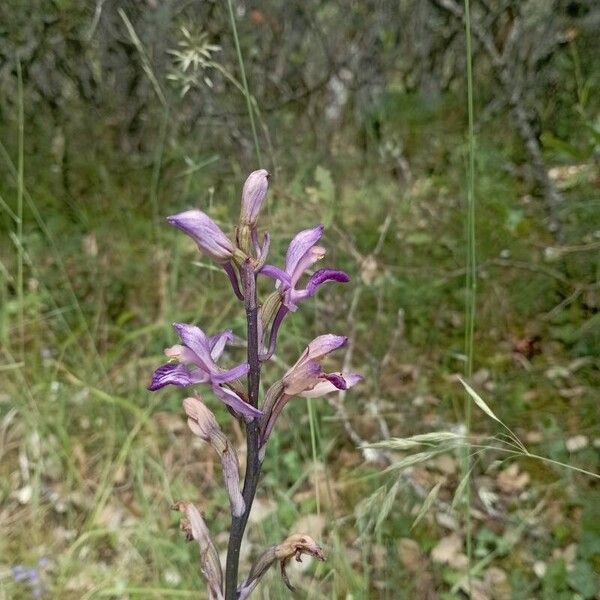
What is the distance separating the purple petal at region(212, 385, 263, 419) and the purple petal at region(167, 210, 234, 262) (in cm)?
18

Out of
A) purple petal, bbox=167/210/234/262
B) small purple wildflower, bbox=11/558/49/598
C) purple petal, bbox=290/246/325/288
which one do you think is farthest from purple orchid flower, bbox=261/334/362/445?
small purple wildflower, bbox=11/558/49/598

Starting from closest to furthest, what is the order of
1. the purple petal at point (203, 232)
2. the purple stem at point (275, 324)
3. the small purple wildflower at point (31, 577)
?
the purple petal at point (203, 232)
the purple stem at point (275, 324)
the small purple wildflower at point (31, 577)

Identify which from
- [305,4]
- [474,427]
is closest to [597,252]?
[474,427]

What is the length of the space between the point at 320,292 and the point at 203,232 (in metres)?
2.00

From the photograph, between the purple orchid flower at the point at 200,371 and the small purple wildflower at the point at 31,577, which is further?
the small purple wildflower at the point at 31,577

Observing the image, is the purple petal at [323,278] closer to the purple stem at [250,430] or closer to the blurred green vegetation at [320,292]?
the purple stem at [250,430]

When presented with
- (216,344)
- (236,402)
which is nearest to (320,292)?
(216,344)

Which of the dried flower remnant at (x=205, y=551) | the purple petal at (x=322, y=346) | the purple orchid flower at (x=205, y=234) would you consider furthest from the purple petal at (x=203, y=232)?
the dried flower remnant at (x=205, y=551)

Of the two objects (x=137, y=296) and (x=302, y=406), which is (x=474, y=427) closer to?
(x=302, y=406)

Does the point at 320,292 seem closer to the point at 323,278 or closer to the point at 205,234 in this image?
the point at 323,278

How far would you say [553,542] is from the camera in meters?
2.15

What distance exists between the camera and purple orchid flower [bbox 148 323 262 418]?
966mm

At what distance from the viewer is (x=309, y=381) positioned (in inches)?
40.1

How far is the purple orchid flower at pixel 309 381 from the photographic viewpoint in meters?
1.01
